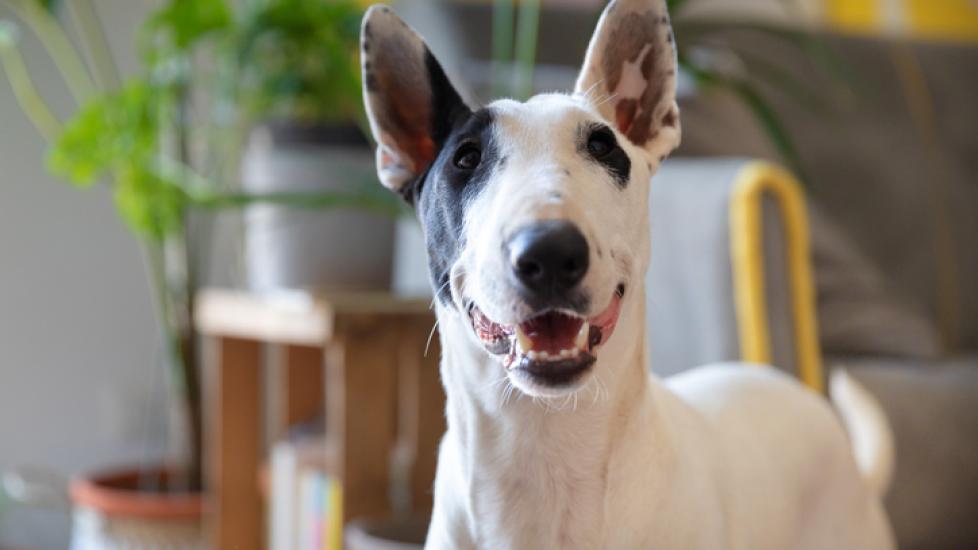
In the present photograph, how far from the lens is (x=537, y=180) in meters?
0.85

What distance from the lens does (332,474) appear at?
1.81 m

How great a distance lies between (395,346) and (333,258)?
445 mm

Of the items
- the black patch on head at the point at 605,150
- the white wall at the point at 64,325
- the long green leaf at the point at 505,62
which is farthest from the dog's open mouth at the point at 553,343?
the white wall at the point at 64,325

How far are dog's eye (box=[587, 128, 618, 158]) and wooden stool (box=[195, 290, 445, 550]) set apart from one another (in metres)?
0.56

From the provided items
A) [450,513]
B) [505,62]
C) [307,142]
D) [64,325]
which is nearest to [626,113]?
[450,513]

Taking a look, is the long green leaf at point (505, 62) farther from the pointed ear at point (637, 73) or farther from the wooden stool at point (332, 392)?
the pointed ear at point (637, 73)

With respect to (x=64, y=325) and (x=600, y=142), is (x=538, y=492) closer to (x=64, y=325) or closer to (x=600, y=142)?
(x=600, y=142)

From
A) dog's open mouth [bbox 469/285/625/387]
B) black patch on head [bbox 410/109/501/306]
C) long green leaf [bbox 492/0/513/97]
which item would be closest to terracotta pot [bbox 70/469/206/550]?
long green leaf [bbox 492/0/513/97]

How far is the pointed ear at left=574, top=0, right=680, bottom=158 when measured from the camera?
3.36 ft

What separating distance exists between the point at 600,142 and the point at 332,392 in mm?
896

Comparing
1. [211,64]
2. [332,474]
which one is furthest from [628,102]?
[211,64]

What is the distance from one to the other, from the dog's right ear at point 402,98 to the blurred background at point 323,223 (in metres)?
0.54

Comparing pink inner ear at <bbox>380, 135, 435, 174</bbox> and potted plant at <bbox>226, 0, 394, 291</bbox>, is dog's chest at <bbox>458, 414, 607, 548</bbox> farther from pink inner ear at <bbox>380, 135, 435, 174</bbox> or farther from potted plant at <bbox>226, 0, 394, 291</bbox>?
potted plant at <bbox>226, 0, 394, 291</bbox>

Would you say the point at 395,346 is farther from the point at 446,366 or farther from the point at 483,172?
the point at 483,172
